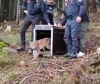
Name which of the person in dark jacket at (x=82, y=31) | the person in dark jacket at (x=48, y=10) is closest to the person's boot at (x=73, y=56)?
the person in dark jacket at (x=82, y=31)

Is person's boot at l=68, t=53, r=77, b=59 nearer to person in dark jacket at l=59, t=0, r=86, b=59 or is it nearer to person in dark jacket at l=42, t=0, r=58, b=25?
person in dark jacket at l=59, t=0, r=86, b=59

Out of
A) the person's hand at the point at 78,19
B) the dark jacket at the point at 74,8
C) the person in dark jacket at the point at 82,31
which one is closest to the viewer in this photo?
the person's hand at the point at 78,19

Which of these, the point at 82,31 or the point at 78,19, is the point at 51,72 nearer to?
the point at 78,19

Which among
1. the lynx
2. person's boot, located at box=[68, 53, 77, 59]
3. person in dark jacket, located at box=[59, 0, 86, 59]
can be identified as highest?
person in dark jacket, located at box=[59, 0, 86, 59]

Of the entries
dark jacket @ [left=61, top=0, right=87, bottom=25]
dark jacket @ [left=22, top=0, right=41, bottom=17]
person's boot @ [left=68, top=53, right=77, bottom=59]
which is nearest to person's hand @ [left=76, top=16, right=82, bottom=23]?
dark jacket @ [left=61, top=0, right=87, bottom=25]

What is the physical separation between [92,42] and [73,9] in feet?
8.26

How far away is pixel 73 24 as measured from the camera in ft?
24.9

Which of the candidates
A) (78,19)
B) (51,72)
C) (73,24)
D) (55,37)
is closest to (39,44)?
(55,37)

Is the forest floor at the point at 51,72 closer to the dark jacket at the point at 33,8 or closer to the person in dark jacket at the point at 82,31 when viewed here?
the person in dark jacket at the point at 82,31

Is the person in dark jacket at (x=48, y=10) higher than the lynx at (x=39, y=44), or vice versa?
the person in dark jacket at (x=48, y=10)

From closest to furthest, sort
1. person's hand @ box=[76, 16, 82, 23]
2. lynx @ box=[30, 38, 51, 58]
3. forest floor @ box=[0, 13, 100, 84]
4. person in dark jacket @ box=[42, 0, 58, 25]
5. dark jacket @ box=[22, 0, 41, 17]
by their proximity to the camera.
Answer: forest floor @ box=[0, 13, 100, 84] → person's hand @ box=[76, 16, 82, 23] → lynx @ box=[30, 38, 51, 58] → person in dark jacket @ box=[42, 0, 58, 25] → dark jacket @ box=[22, 0, 41, 17]

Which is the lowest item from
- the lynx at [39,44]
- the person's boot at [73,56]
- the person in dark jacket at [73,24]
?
the person's boot at [73,56]

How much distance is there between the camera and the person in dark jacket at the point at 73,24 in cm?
753

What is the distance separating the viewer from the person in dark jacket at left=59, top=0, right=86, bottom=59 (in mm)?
7529
